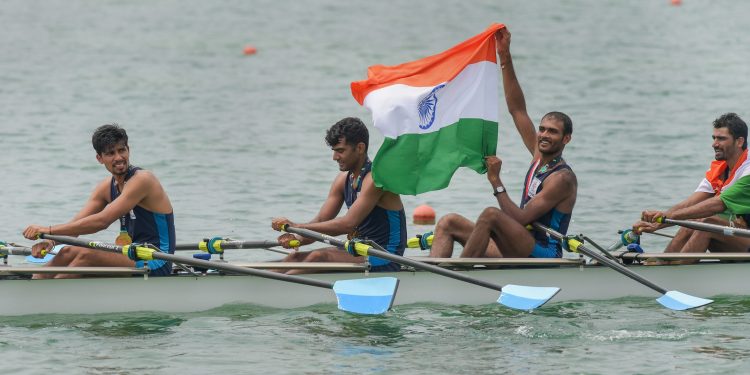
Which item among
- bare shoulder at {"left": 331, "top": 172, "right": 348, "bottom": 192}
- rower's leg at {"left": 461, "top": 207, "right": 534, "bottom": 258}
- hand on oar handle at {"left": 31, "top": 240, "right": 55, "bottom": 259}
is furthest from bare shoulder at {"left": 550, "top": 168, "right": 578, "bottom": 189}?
hand on oar handle at {"left": 31, "top": 240, "right": 55, "bottom": 259}

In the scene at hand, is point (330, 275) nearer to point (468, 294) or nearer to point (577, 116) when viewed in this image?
point (468, 294)

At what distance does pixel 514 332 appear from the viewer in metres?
13.5

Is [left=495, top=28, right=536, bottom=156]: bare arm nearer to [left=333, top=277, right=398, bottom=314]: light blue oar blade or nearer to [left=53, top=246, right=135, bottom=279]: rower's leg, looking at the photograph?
[left=333, top=277, right=398, bottom=314]: light blue oar blade

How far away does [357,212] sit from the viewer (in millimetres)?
13812

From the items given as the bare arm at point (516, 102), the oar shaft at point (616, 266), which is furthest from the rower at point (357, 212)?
the bare arm at point (516, 102)

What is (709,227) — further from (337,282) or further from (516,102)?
(337,282)

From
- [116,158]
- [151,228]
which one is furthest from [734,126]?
[116,158]

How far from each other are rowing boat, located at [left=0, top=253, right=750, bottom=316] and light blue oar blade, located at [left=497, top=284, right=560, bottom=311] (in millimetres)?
424

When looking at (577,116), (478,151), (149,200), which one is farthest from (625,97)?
(149,200)

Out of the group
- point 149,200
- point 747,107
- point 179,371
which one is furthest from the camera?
point 747,107

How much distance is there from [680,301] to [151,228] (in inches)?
215

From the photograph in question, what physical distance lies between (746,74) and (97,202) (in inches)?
990

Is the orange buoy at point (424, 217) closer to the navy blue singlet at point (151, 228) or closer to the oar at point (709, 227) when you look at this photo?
the oar at point (709, 227)

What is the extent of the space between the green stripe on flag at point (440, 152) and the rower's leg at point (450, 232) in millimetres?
388
